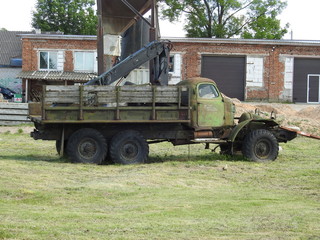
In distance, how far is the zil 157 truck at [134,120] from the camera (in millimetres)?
14805

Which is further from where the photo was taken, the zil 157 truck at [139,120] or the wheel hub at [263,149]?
the wheel hub at [263,149]

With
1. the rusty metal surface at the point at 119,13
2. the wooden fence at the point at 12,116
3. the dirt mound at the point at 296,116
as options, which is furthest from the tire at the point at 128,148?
the wooden fence at the point at 12,116

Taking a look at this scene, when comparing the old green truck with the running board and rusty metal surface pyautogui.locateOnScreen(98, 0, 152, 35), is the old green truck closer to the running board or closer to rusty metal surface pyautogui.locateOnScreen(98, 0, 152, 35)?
the running board

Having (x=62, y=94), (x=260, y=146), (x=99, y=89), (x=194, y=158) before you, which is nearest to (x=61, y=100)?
(x=62, y=94)

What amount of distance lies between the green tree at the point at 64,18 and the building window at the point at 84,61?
78.1 feet

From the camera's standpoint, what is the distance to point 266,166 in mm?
15031

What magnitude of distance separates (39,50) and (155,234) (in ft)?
113

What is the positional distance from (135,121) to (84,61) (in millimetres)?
25773

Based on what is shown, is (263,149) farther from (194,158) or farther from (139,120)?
(139,120)

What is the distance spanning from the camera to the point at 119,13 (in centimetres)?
1948

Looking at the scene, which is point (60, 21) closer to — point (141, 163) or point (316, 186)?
point (141, 163)

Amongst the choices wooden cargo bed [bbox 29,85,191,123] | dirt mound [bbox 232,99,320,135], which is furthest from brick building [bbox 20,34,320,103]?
wooden cargo bed [bbox 29,85,191,123]

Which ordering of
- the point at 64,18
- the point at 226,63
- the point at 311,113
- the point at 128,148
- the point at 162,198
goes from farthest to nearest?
the point at 64,18, the point at 226,63, the point at 311,113, the point at 128,148, the point at 162,198

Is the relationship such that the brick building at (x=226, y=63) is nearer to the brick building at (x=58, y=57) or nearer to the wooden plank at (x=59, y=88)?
the brick building at (x=58, y=57)
